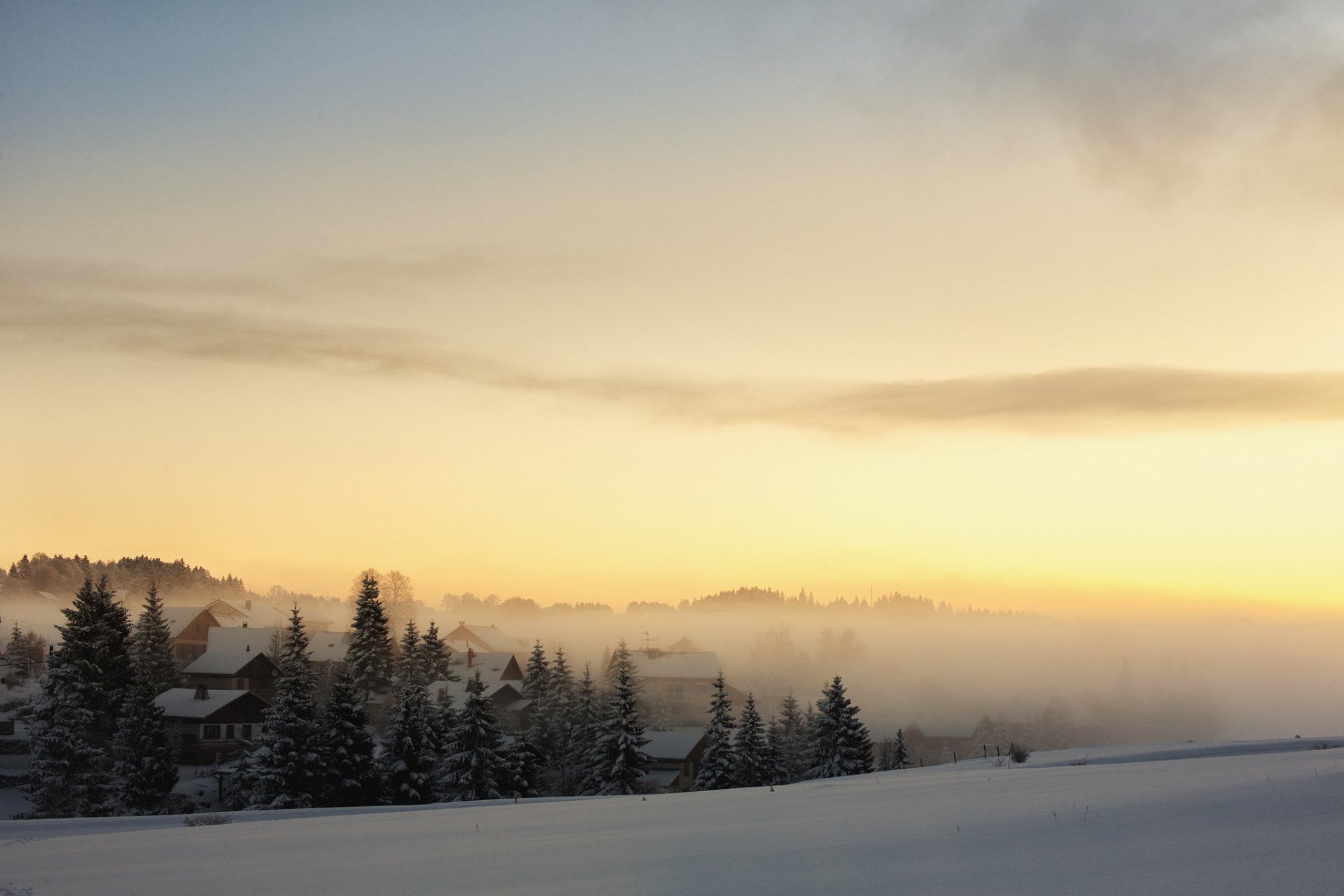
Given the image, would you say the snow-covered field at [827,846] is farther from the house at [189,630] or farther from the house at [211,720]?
the house at [189,630]

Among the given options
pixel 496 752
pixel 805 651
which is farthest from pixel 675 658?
pixel 805 651

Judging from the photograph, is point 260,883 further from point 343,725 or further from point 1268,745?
point 343,725

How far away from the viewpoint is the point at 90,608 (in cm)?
5297

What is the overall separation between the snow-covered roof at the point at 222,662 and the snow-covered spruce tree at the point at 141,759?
1102 inches

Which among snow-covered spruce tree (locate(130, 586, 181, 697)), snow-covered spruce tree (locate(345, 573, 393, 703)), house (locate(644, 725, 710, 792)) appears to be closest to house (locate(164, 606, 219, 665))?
snow-covered spruce tree (locate(130, 586, 181, 697))

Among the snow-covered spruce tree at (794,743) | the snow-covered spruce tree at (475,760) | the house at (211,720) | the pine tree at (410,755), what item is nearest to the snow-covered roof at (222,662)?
the house at (211,720)

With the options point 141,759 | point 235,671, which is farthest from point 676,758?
point 235,671

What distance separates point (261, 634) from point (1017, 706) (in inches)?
4847

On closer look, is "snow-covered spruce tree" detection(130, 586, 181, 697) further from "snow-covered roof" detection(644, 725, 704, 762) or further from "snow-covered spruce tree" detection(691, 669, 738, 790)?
"snow-covered spruce tree" detection(691, 669, 738, 790)

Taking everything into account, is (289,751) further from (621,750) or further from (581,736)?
(581,736)

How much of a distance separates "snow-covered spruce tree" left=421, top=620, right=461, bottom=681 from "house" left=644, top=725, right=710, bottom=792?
19.0 metres

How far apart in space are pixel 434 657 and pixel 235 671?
16059 mm

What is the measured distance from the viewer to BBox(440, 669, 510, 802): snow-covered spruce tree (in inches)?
1859

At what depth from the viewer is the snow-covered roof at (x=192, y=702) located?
63.1 meters
